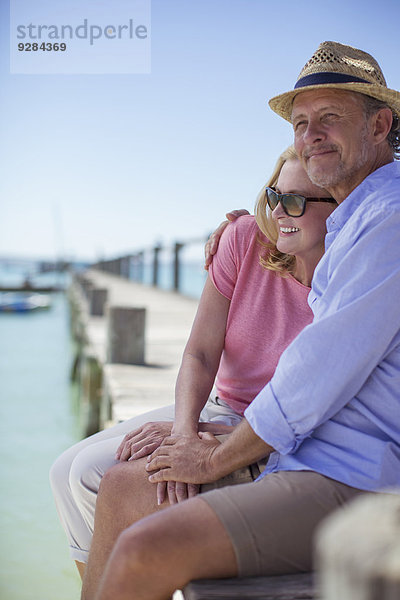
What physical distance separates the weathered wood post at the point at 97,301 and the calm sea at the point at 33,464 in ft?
5.26

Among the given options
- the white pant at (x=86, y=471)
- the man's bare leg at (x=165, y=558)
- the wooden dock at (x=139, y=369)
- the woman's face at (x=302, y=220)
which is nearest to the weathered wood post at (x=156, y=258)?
the wooden dock at (x=139, y=369)

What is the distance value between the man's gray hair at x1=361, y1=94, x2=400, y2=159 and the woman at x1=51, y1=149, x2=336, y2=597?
255 mm

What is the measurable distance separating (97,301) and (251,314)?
7.53m

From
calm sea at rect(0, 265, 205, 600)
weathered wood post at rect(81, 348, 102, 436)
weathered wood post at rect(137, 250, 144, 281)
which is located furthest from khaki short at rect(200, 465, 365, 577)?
weathered wood post at rect(137, 250, 144, 281)

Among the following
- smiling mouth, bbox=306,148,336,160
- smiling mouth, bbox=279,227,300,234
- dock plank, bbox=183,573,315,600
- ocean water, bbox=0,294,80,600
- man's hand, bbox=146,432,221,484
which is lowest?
ocean water, bbox=0,294,80,600

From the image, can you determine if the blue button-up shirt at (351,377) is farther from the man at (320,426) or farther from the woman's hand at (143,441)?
the woman's hand at (143,441)

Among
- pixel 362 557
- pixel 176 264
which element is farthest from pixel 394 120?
pixel 176 264

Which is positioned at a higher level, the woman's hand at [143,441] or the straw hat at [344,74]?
the straw hat at [344,74]

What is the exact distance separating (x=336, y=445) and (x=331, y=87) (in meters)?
1.00

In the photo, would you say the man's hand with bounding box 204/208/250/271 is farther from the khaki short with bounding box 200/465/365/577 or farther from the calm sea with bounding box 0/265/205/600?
the calm sea with bounding box 0/265/205/600

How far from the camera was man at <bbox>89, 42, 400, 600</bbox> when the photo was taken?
128 cm

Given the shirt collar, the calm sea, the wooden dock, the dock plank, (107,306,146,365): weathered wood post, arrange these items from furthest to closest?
1. (107,306,146,365): weathered wood post
2. the calm sea
3. the wooden dock
4. the shirt collar
5. the dock plank

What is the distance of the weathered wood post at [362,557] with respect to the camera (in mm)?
592

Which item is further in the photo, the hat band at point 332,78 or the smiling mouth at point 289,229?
the smiling mouth at point 289,229
